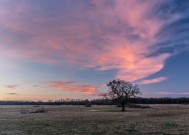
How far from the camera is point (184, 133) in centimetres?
3350

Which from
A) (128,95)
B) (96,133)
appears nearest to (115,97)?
(128,95)

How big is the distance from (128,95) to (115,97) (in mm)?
4332

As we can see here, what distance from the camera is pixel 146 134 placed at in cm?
3303

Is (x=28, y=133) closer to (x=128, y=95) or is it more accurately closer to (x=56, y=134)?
(x=56, y=134)

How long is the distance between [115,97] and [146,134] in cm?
8081

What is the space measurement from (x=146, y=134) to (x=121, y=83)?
267ft

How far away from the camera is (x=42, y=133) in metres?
34.6

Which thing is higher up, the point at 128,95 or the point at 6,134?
the point at 128,95

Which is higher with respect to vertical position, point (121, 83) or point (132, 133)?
point (121, 83)

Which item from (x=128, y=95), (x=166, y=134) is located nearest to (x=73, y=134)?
(x=166, y=134)

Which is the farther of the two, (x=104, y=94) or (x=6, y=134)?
(x=104, y=94)

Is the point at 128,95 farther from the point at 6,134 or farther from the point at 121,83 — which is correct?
the point at 6,134

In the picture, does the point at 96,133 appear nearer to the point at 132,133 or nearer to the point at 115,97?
the point at 132,133

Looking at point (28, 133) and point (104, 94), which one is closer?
point (28, 133)
